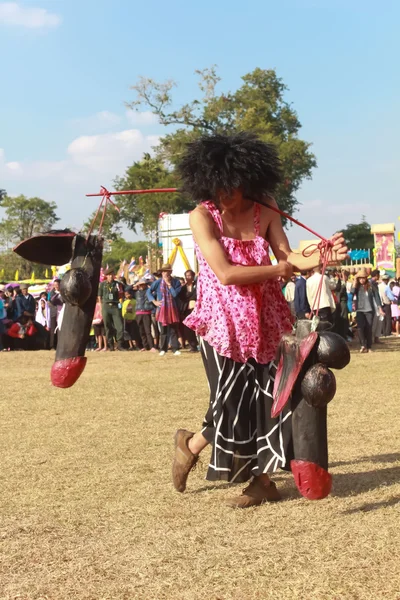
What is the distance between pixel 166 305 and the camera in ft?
53.4

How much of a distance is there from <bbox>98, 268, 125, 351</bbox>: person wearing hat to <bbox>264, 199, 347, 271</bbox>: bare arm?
1337 centimetres

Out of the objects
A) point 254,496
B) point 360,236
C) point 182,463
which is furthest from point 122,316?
point 360,236

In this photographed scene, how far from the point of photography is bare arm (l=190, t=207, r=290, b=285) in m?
4.10

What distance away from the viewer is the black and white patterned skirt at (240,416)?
4.48 meters

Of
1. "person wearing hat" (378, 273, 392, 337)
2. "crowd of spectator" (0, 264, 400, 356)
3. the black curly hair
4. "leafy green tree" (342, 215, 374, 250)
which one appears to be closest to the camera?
the black curly hair

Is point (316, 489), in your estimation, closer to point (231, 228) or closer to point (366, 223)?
point (231, 228)

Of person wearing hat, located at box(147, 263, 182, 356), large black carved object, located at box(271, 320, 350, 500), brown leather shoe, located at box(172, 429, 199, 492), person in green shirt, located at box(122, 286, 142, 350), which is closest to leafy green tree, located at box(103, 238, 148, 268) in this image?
person in green shirt, located at box(122, 286, 142, 350)

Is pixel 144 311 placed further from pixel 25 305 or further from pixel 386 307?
pixel 386 307

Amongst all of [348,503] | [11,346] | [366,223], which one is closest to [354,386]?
[348,503]

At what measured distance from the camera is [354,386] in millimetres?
10328

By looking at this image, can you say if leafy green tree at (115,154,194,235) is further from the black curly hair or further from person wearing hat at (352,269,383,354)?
the black curly hair

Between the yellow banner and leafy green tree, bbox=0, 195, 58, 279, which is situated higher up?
leafy green tree, bbox=0, 195, 58, 279

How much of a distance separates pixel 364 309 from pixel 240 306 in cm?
1220

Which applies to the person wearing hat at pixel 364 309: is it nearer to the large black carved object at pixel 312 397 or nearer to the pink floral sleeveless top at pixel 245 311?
the pink floral sleeveless top at pixel 245 311
